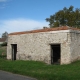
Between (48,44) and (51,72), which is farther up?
(48,44)

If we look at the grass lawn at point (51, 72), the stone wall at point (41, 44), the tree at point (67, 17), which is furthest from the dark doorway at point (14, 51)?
the tree at point (67, 17)

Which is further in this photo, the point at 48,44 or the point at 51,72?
the point at 48,44

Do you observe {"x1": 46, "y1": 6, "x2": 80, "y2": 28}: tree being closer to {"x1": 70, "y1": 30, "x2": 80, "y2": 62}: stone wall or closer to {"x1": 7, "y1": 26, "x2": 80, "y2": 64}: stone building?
{"x1": 7, "y1": 26, "x2": 80, "y2": 64}: stone building

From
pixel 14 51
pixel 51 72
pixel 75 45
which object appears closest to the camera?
pixel 51 72

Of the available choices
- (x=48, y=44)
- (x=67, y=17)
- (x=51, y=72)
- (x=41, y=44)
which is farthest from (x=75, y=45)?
(x=67, y=17)

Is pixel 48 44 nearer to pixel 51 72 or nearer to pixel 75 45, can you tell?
pixel 75 45

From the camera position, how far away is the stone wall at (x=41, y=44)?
17688mm

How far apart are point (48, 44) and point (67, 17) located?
2823 cm

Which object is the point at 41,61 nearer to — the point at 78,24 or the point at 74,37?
the point at 74,37

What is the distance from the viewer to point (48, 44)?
19203 millimetres

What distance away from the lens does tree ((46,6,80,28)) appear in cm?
4534

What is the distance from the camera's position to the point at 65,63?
17.7 metres

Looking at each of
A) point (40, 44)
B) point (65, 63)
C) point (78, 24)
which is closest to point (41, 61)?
point (40, 44)

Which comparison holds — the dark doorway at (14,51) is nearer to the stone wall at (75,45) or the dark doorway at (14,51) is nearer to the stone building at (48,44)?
the stone building at (48,44)
